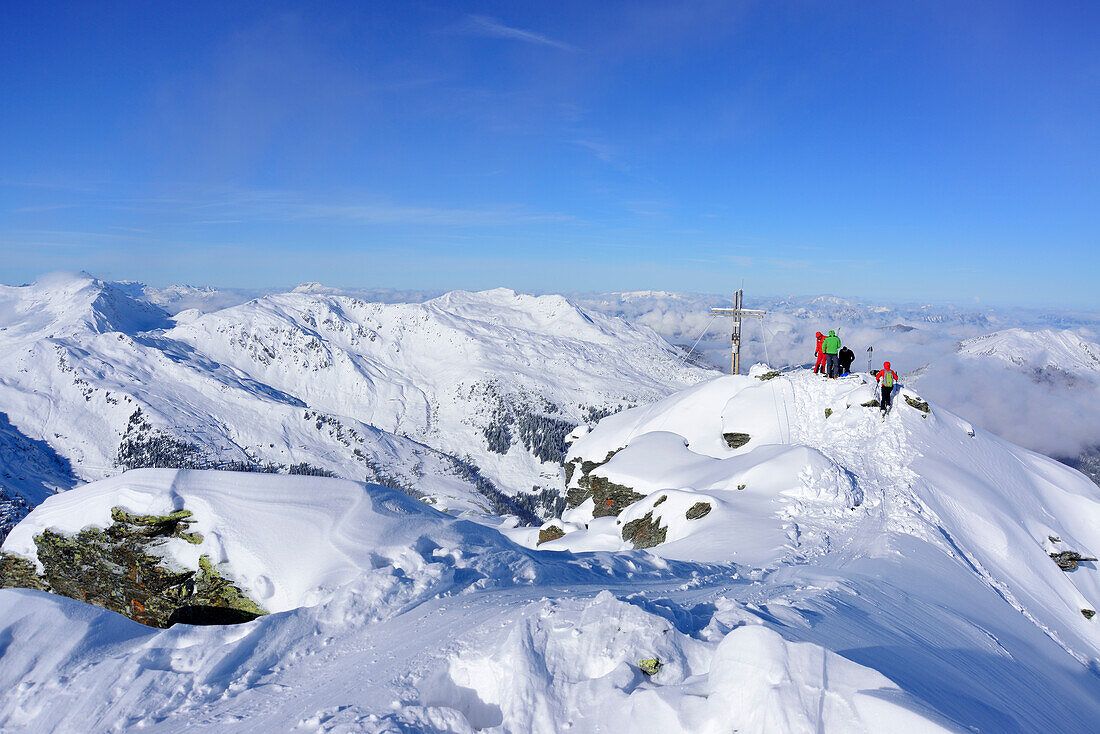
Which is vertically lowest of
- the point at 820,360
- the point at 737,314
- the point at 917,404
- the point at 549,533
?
the point at 549,533

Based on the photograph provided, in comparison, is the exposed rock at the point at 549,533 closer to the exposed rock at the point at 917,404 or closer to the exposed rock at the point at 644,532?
the exposed rock at the point at 644,532

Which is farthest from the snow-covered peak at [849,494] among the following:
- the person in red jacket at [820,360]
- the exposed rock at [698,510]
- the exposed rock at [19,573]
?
the exposed rock at [19,573]

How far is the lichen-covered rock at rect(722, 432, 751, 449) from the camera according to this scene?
29.7 metres

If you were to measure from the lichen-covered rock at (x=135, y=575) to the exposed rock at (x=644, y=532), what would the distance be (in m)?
13.8

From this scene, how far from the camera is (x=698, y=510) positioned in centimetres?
1964

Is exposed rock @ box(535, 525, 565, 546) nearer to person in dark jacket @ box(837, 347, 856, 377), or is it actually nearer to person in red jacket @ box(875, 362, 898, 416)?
person in red jacket @ box(875, 362, 898, 416)

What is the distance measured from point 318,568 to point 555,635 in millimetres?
6787

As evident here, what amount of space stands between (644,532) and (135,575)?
661 inches

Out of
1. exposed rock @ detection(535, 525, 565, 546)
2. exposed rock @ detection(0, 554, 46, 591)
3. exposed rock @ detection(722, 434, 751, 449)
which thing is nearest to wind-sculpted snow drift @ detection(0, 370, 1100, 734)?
exposed rock @ detection(0, 554, 46, 591)

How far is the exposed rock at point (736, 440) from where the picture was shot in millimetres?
29717

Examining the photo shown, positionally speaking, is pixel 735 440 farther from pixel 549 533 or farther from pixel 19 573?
pixel 19 573

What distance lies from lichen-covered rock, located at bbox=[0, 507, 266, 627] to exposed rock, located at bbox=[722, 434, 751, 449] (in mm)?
25173

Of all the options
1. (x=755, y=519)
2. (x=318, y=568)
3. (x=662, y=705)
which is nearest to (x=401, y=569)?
(x=318, y=568)

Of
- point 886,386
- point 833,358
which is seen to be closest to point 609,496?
point 886,386
